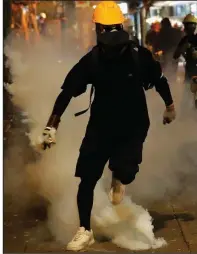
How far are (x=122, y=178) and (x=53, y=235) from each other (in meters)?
0.90

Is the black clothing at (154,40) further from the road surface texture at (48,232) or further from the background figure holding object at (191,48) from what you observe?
the road surface texture at (48,232)

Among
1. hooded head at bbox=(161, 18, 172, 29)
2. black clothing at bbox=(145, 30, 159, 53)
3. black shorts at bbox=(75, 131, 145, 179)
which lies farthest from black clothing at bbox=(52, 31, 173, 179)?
black clothing at bbox=(145, 30, 159, 53)

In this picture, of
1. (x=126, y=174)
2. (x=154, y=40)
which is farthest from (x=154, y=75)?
(x=154, y=40)

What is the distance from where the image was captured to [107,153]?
4.59 metres

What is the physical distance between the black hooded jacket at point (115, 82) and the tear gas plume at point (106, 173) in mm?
828

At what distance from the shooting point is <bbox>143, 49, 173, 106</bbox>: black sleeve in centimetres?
446

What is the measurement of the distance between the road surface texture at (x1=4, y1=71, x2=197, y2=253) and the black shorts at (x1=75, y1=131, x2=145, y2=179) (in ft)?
2.10

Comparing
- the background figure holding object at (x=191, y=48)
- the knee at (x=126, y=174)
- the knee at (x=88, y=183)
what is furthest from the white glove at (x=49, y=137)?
the background figure holding object at (x=191, y=48)

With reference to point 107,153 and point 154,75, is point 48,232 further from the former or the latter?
point 154,75

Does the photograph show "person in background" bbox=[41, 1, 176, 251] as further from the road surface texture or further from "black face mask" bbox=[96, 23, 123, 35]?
the road surface texture

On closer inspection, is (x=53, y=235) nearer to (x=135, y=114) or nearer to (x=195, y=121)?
(x=135, y=114)

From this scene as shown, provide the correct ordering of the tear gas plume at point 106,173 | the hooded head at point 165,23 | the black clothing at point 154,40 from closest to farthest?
the tear gas plume at point 106,173 → the hooded head at point 165,23 → the black clothing at point 154,40

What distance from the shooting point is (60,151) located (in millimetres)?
6273

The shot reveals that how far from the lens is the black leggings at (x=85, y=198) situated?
4.59m
